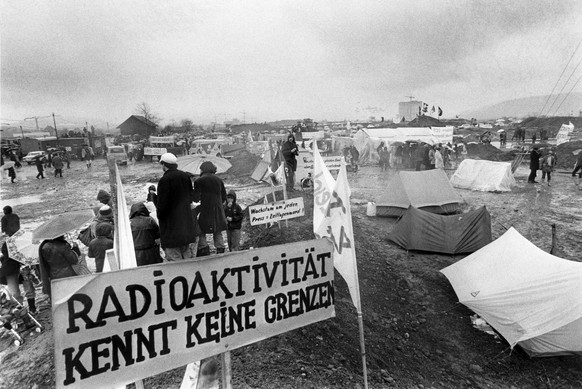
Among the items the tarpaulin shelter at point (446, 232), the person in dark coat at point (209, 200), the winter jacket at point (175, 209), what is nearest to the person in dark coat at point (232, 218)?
the person in dark coat at point (209, 200)

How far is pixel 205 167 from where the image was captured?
5812mm

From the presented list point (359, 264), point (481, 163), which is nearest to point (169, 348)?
point (359, 264)

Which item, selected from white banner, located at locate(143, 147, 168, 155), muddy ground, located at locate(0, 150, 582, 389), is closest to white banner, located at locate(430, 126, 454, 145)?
muddy ground, located at locate(0, 150, 582, 389)

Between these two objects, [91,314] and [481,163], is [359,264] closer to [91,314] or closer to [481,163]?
[91,314]

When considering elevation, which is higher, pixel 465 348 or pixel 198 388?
pixel 198 388

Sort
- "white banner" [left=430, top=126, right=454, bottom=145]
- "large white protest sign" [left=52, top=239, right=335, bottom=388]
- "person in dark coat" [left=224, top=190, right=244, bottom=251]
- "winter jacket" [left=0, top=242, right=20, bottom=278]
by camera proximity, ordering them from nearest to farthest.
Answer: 1. "large white protest sign" [left=52, top=239, right=335, bottom=388]
2. "winter jacket" [left=0, top=242, right=20, bottom=278]
3. "person in dark coat" [left=224, top=190, right=244, bottom=251]
4. "white banner" [left=430, top=126, right=454, bottom=145]

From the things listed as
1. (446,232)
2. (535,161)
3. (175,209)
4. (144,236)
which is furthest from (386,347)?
(535,161)

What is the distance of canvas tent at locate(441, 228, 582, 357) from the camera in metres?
5.09

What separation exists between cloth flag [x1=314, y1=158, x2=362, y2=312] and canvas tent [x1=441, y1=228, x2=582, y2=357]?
3.45 metres

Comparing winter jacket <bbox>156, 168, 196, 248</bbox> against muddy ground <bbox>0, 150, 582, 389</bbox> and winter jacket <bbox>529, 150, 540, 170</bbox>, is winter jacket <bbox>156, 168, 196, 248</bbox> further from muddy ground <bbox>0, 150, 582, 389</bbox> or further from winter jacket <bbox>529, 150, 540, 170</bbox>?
winter jacket <bbox>529, 150, 540, 170</bbox>

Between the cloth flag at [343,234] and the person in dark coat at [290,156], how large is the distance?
8796 mm

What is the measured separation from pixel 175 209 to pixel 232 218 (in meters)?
2.06

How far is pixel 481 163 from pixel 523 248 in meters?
12.2

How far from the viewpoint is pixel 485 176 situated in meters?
17.0
